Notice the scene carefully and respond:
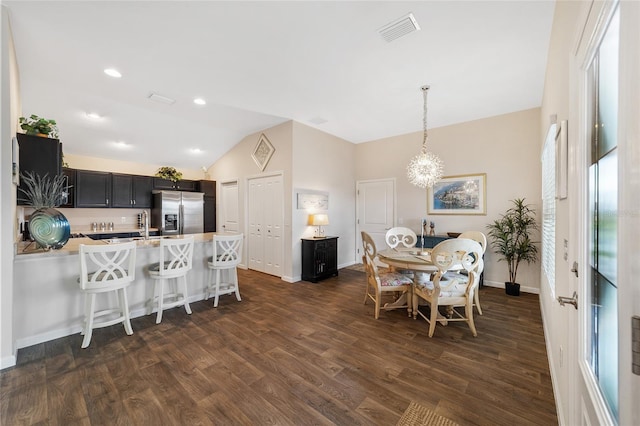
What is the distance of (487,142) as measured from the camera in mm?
4617

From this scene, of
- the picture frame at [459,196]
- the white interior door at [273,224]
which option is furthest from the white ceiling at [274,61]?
the white interior door at [273,224]

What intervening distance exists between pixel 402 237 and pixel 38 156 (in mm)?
4866

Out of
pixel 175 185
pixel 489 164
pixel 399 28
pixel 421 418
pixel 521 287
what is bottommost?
pixel 421 418

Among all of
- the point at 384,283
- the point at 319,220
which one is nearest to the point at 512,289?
the point at 384,283

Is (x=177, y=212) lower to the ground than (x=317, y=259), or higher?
higher

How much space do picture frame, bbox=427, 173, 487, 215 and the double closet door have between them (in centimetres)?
305

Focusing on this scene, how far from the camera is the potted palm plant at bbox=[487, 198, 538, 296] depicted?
4.06m

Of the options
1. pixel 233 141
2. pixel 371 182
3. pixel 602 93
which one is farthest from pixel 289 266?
pixel 602 93

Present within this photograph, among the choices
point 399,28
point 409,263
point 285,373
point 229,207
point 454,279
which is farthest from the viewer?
point 229,207

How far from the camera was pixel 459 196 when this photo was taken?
4.88 meters

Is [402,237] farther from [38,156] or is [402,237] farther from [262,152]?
[38,156]

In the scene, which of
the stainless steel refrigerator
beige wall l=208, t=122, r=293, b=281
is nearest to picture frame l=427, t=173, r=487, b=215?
beige wall l=208, t=122, r=293, b=281

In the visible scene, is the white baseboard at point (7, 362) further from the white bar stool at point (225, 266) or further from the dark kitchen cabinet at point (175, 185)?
the dark kitchen cabinet at point (175, 185)

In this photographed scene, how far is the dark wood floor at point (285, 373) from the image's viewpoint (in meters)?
1.74
